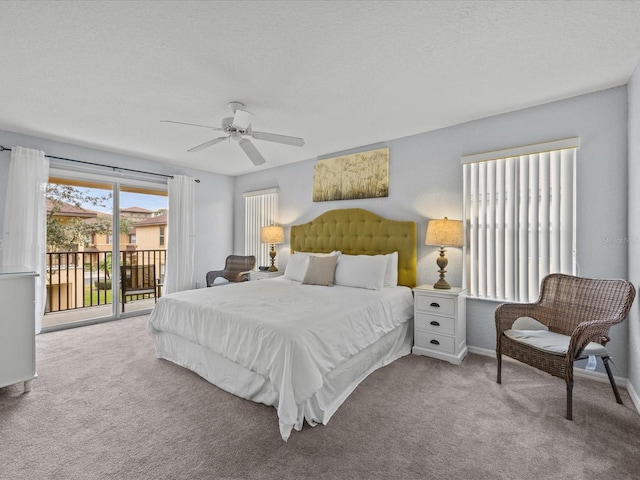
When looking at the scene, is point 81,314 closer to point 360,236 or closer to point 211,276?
point 211,276

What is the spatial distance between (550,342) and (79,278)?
658 cm

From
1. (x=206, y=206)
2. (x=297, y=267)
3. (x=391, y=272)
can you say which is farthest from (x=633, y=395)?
(x=206, y=206)

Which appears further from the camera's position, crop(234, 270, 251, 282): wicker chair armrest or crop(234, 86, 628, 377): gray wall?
crop(234, 270, 251, 282): wicker chair armrest

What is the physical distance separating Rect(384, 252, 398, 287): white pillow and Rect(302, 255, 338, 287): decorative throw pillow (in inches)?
25.3

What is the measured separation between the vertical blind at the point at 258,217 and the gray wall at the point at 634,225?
4450 millimetres

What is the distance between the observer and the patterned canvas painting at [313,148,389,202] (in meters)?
4.07

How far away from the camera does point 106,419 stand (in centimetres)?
207

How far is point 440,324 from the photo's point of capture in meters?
3.11

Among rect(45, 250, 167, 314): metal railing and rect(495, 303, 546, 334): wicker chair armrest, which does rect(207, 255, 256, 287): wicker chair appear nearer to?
rect(45, 250, 167, 314): metal railing

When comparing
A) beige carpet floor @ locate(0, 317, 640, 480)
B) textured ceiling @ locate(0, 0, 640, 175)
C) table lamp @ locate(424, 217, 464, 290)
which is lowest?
beige carpet floor @ locate(0, 317, 640, 480)

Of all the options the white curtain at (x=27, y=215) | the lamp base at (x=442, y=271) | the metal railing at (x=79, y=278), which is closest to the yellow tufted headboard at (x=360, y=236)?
the lamp base at (x=442, y=271)

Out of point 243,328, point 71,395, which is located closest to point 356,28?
point 243,328

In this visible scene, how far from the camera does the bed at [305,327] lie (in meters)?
1.97

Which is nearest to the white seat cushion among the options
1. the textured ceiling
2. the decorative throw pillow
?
the decorative throw pillow
